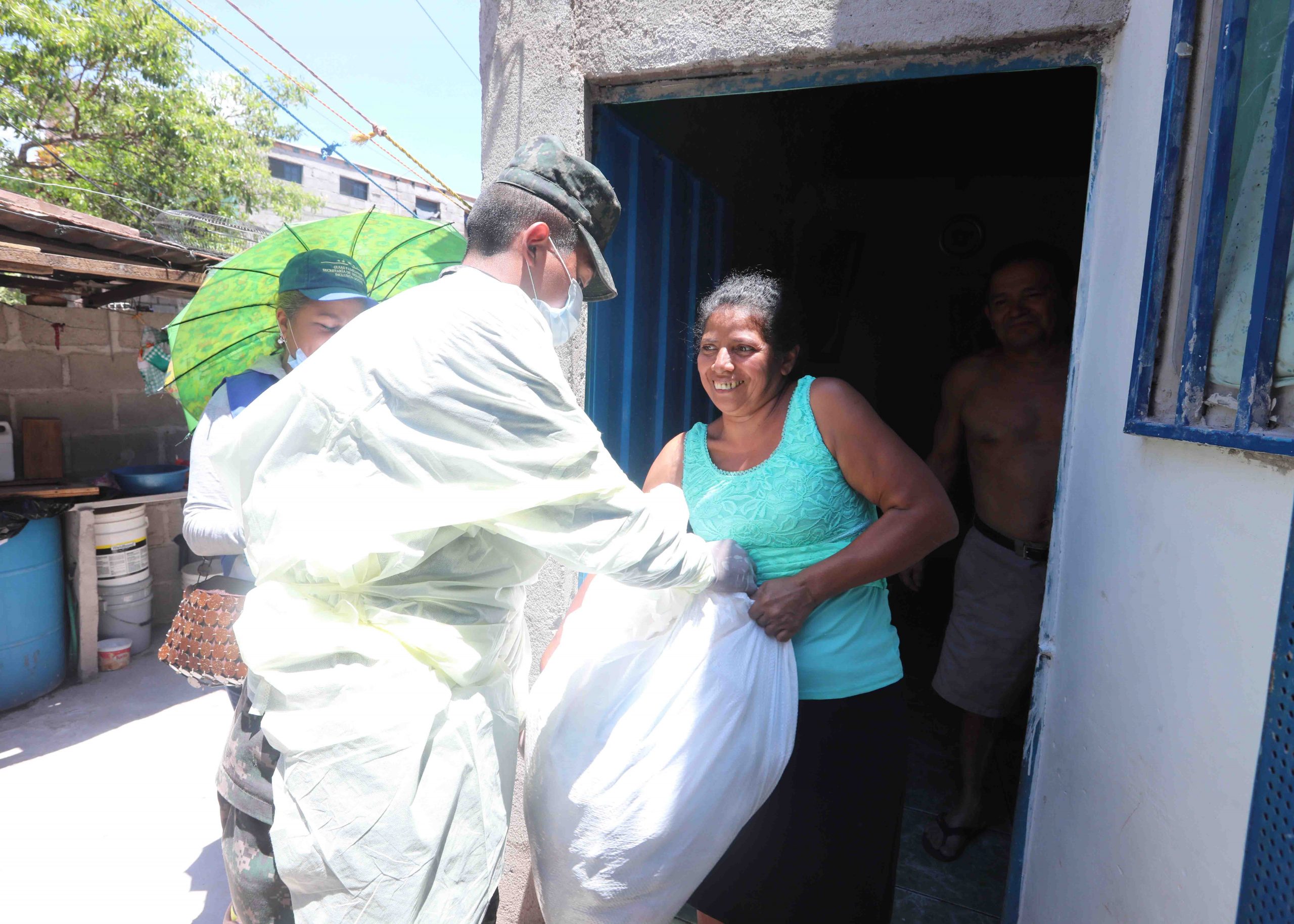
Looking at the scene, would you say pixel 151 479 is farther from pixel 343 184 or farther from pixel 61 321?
pixel 343 184

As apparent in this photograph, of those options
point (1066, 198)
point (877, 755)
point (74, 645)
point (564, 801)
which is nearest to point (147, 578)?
point (74, 645)

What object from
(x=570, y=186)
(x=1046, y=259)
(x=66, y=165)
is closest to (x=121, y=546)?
(x=570, y=186)

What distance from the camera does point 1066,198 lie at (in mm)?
5383

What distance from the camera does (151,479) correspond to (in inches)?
198

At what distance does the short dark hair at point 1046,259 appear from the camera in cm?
274

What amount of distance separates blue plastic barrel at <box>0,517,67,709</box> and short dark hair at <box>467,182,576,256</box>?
4.28 metres

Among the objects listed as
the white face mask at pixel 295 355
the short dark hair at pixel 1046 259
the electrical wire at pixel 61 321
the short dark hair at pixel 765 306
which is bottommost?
the white face mask at pixel 295 355

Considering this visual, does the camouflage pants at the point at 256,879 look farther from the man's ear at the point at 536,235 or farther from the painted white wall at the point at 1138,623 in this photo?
the painted white wall at the point at 1138,623

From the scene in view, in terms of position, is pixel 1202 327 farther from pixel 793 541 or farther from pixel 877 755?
pixel 877 755

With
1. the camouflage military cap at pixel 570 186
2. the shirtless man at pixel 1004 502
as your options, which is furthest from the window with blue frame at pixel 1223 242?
the shirtless man at pixel 1004 502

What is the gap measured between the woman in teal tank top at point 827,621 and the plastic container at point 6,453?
5130 millimetres

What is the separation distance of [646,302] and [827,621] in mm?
1638

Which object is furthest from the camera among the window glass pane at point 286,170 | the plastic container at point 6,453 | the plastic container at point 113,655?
the window glass pane at point 286,170

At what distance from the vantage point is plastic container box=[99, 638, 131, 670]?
473cm
